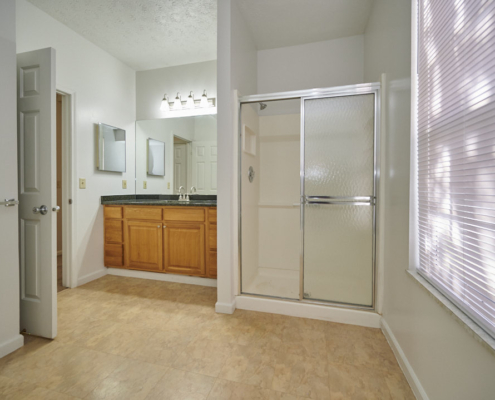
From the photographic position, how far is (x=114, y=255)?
319 cm

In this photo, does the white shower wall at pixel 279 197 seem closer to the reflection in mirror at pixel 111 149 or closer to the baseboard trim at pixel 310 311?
the baseboard trim at pixel 310 311

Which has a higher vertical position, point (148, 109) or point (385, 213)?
point (148, 109)

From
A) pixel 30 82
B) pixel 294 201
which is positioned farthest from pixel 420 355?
pixel 30 82

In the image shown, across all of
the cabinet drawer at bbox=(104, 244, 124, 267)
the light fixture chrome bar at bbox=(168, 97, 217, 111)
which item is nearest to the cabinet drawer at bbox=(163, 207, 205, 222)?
the cabinet drawer at bbox=(104, 244, 124, 267)

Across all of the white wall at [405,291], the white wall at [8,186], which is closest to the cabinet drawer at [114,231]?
the white wall at [8,186]

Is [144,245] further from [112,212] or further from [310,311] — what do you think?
[310,311]

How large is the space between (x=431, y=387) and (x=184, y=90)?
3671 millimetres

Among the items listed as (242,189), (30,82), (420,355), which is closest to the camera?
(420,355)

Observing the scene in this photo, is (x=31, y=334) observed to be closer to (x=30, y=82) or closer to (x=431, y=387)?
(x=30, y=82)

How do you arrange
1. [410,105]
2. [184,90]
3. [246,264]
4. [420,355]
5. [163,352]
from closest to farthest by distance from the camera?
[420,355] < [410,105] < [163,352] < [246,264] < [184,90]

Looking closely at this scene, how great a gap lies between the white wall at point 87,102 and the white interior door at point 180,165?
0.75 meters

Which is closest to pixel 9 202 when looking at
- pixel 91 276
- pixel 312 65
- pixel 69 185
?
pixel 69 185

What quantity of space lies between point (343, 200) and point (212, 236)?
1391 mm

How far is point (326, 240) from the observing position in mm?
2197
